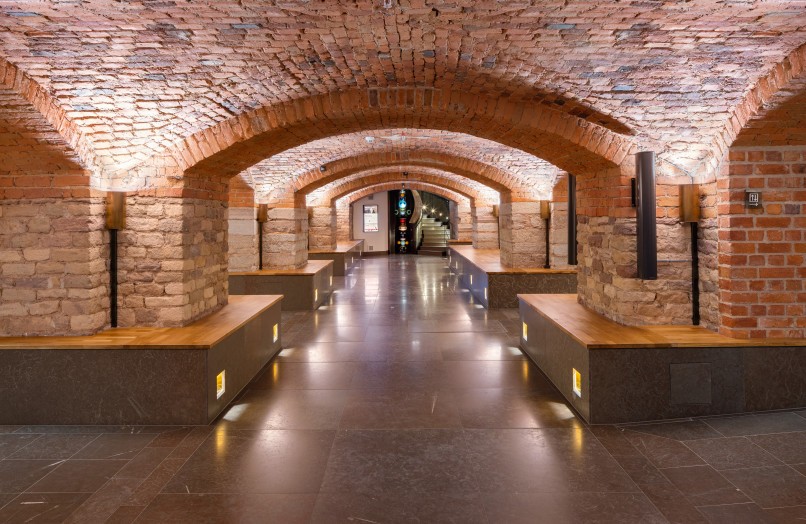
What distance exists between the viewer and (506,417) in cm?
427

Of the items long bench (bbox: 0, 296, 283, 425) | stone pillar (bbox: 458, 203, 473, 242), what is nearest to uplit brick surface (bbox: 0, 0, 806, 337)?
long bench (bbox: 0, 296, 283, 425)

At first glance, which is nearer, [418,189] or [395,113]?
[395,113]

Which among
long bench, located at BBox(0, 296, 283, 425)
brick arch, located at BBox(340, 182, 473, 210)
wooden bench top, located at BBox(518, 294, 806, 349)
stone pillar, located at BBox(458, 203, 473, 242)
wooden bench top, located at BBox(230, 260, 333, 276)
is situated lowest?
long bench, located at BBox(0, 296, 283, 425)

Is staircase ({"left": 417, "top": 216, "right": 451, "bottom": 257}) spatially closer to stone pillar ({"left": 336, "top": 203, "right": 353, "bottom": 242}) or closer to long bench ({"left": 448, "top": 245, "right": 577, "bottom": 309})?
stone pillar ({"left": 336, "top": 203, "right": 353, "bottom": 242})

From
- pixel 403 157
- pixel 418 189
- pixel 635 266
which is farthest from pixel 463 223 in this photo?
pixel 635 266

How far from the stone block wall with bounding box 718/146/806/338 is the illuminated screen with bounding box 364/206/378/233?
1847 centimetres

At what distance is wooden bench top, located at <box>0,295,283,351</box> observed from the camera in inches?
163

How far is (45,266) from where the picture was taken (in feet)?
14.7

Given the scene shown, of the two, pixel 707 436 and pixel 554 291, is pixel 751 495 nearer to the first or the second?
pixel 707 436

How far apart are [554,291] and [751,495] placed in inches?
245

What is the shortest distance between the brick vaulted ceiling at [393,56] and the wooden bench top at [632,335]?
1.49 metres

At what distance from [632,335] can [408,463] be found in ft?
6.83

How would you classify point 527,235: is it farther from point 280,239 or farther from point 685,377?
point 685,377

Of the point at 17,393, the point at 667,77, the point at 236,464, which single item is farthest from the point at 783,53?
the point at 17,393
